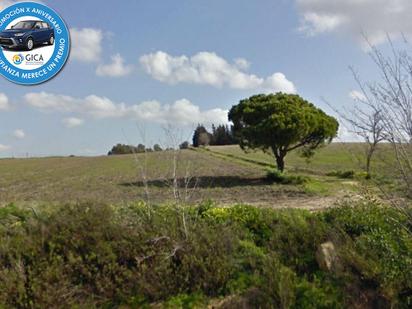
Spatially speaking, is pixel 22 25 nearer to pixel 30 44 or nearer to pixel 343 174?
pixel 30 44

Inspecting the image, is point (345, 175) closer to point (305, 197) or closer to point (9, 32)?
point (305, 197)

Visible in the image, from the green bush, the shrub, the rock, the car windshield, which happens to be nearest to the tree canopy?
the shrub

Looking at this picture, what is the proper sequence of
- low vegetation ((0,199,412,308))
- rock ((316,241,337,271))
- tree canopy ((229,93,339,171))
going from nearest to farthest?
1. low vegetation ((0,199,412,308))
2. rock ((316,241,337,271))
3. tree canopy ((229,93,339,171))

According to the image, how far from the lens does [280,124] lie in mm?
20219

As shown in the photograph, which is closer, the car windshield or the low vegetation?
the low vegetation

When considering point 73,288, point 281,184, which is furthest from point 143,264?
point 281,184

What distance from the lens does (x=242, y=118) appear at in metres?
22.8

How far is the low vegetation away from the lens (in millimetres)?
4039

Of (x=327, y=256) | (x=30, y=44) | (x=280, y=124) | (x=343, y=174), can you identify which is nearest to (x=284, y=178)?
(x=280, y=124)

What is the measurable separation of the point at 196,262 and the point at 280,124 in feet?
54.9

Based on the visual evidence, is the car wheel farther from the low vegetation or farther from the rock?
the rock

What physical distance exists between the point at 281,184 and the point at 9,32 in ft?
55.8

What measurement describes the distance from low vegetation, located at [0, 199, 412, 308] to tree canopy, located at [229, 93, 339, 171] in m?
15.7

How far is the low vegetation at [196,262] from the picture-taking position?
13.3 feet
